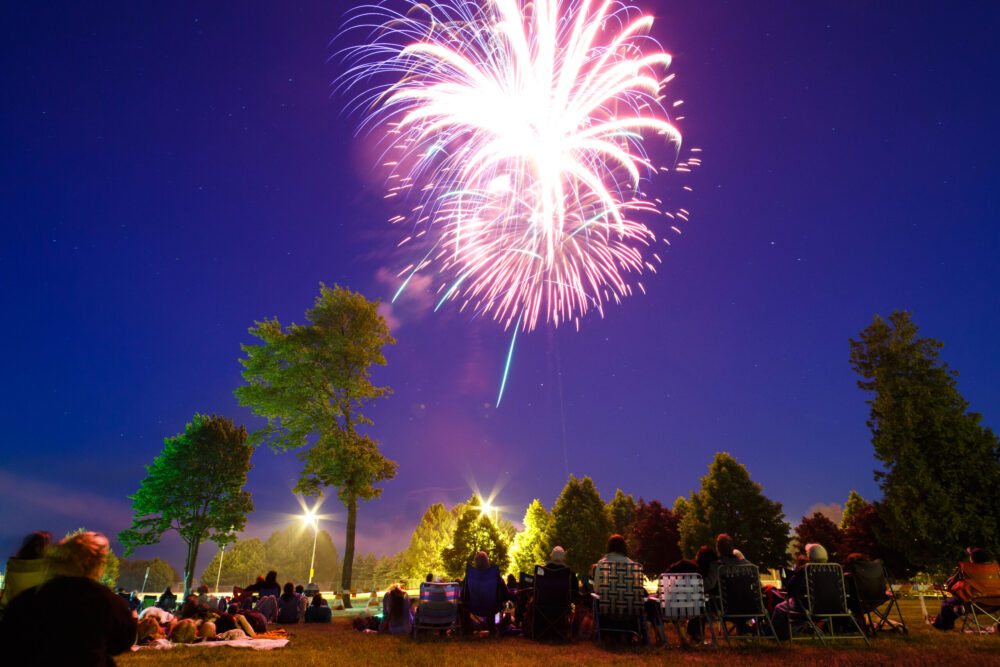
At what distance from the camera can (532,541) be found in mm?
48438

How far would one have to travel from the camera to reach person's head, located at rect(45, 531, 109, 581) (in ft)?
10.8

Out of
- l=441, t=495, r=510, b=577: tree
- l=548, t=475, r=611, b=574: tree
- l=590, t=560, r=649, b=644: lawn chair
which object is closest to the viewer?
l=590, t=560, r=649, b=644: lawn chair

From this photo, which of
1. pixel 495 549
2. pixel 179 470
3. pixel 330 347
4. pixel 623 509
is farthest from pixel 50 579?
pixel 623 509

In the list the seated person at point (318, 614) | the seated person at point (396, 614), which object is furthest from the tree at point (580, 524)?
the seated person at point (396, 614)

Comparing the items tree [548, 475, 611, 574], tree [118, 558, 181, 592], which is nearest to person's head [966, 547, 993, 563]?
tree [548, 475, 611, 574]

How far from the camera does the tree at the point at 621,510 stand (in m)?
52.9

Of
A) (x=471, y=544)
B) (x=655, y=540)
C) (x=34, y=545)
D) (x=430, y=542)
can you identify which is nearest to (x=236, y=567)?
(x=430, y=542)

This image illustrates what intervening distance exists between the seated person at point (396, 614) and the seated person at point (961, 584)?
1076 centimetres

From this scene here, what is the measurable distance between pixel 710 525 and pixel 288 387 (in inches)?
1143

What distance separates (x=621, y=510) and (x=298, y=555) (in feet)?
328

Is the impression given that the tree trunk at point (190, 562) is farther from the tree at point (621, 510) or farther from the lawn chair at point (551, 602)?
the tree at point (621, 510)

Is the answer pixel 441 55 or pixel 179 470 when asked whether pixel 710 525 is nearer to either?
pixel 441 55

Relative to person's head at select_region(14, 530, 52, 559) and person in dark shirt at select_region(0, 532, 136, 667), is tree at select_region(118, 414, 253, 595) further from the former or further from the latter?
person in dark shirt at select_region(0, 532, 136, 667)

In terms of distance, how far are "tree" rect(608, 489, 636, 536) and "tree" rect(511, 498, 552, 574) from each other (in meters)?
7.95
